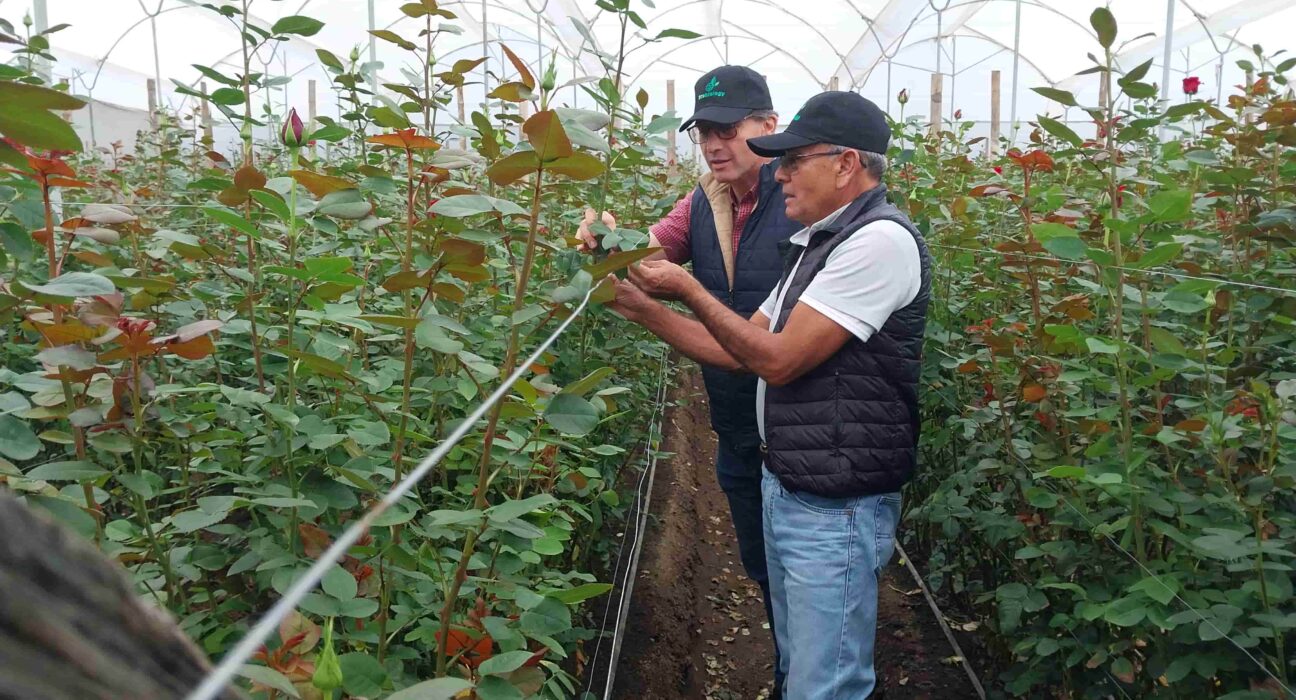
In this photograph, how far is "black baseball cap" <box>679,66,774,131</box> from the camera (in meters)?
2.66

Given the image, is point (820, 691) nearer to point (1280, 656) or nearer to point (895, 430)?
point (895, 430)

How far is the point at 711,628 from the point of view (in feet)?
11.9

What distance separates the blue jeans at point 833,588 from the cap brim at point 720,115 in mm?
1057

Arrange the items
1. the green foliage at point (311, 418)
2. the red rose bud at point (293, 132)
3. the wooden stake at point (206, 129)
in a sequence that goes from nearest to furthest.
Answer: the green foliage at point (311, 418) → the red rose bud at point (293, 132) → the wooden stake at point (206, 129)

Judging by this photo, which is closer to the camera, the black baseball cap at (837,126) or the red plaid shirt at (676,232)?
the black baseball cap at (837,126)

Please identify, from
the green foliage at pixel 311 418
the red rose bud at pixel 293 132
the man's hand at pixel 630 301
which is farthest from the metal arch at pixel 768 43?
the red rose bud at pixel 293 132

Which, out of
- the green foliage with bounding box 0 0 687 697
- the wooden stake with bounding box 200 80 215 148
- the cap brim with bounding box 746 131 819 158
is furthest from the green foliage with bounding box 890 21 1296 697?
the wooden stake with bounding box 200 80 215 148

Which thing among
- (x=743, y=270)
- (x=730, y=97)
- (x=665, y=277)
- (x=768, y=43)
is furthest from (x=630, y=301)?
(x=768, y=43)

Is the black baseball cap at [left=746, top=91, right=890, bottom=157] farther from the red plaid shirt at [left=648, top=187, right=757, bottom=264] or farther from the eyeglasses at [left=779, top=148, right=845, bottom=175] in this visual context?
the red plaid shirt at [left=648, top=187, right=757, bottom=264]

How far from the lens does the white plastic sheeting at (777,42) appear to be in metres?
12.2

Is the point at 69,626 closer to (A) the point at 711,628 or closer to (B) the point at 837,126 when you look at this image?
(B) the point at 837,126

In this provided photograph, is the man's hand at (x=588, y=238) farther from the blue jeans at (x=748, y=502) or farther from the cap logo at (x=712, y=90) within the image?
the blue jeans at (x=748, y=502)

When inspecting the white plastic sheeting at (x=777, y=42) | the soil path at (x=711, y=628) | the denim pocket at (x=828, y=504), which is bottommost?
the soil path at (x=711, y=628)

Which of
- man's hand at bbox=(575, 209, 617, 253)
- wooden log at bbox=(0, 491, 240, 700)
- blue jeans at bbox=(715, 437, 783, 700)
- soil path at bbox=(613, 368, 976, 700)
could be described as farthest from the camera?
soil path at bbox=(613, 368, 976, 700)
